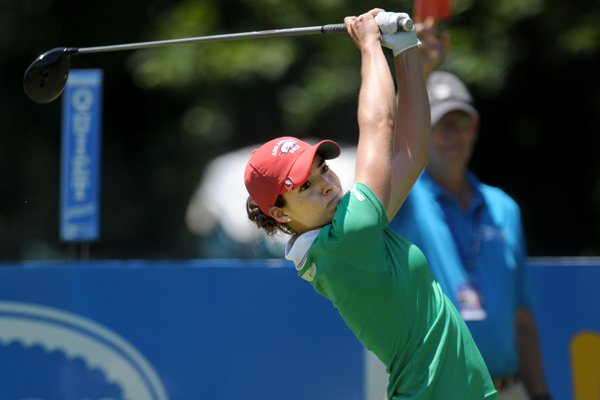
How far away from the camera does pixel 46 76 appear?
12.0 ft

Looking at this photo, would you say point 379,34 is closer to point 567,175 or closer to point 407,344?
point 407,344

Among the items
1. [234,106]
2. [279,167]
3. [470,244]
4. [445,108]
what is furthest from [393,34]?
[234,106]

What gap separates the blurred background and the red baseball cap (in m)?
5.21

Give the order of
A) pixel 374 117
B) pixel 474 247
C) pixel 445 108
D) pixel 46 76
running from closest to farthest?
pixel 374 117 < pixel 46 76 < pixel 474 247 < pixel 445 108

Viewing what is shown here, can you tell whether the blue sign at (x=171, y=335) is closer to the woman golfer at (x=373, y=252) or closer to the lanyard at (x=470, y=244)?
the lanyard at (x=470, y=244)

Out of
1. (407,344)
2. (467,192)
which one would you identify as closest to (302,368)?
(467,192)

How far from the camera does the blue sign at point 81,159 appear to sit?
16.9 feet

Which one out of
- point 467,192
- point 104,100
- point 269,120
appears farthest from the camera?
point 104,100

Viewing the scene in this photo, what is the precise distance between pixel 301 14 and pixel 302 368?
4.31m

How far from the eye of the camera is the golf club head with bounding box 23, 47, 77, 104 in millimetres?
3625

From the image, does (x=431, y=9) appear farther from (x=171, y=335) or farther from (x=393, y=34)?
(x=171, y=335)

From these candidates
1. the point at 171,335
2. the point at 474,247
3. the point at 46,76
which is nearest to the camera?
the point at 46,76

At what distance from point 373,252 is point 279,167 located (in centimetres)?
33

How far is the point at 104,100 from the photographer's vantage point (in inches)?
413
